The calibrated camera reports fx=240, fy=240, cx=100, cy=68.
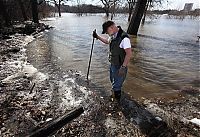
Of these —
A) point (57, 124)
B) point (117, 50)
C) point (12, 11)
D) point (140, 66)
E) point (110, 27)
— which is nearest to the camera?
point (57, 124)

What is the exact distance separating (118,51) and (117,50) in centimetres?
3

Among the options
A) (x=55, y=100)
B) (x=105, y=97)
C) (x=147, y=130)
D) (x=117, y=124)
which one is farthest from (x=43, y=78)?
(x=147, y=130)

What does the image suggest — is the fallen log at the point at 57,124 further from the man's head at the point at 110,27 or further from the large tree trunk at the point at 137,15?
the large tree trunk at the point at 137,15

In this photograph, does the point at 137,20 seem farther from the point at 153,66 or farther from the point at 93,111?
the point at 93,111

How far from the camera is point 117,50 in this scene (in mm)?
5039

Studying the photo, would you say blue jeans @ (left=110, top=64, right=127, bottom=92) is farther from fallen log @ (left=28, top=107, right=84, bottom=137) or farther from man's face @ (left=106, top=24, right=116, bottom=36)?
fallen log @ (left=28, top=107, right=84, bottom=137)

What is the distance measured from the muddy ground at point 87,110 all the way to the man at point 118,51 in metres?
0.61

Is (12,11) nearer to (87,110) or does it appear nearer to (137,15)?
(137,15)

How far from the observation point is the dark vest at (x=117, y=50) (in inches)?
193

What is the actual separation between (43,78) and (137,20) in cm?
1174

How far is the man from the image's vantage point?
4.81 m

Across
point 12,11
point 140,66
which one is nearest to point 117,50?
point 140,66

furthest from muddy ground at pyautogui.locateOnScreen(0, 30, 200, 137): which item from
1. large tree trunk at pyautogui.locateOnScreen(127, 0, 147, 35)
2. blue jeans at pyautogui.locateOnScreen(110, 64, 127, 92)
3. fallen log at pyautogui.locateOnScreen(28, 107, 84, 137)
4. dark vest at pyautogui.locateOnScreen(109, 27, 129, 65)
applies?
large tree trunk at pyautogui.locateOnScreen(127, 0, 147, 35)

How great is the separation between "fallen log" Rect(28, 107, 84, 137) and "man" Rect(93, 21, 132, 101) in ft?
3.64
